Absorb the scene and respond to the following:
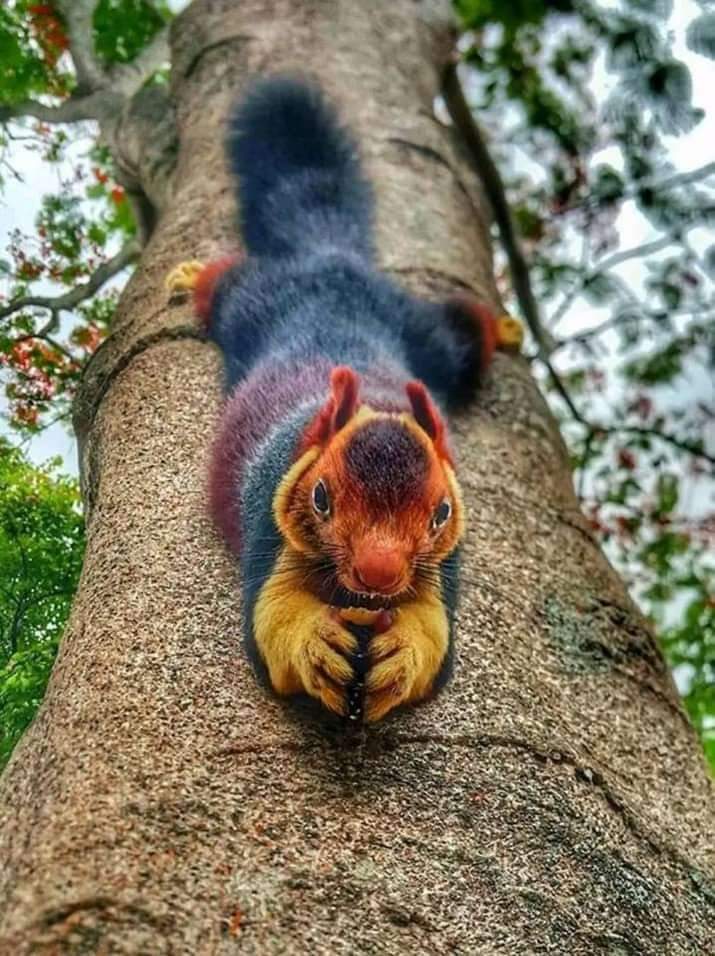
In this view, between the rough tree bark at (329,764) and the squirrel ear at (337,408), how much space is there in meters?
0.32

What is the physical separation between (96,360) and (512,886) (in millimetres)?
1462

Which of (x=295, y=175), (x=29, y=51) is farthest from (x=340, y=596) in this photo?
(x=29, y=51)

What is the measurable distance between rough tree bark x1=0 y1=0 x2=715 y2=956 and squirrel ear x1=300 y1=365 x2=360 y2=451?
32cm

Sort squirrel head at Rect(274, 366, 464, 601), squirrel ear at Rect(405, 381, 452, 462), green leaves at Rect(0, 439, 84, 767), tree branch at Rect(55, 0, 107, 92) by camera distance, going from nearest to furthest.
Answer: squirrel head at Rect(274, 366, 464, 601), green leaves at Rect(0, 439, 84, 767), squirrel ear at Rect(405, 381, 452, 462), tree branch at Rect(55, 0, 107, 92)

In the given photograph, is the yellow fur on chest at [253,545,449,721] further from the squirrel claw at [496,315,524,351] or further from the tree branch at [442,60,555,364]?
the tree branch at [442,60,555,364]

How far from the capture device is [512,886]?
128 cm

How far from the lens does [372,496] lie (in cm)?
130

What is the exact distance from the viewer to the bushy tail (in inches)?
101

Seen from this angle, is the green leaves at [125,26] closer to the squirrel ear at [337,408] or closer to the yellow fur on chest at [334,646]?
the squirrel ear at [337,408]

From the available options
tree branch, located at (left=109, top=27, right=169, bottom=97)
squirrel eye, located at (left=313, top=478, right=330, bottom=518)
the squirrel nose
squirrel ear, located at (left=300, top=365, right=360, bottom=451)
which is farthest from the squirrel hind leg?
tree branch, located at (left=109, top=27, right=169, bottom=97)

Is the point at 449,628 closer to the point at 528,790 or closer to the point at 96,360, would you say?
the point at 528,790

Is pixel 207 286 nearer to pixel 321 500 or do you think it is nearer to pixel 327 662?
pixel 321 500

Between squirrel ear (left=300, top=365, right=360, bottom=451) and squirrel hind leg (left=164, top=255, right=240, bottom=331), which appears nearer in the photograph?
squirrel ear (left=300, top=365, right=360, bottom=451)

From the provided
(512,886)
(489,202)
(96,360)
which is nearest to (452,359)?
(96,360)
